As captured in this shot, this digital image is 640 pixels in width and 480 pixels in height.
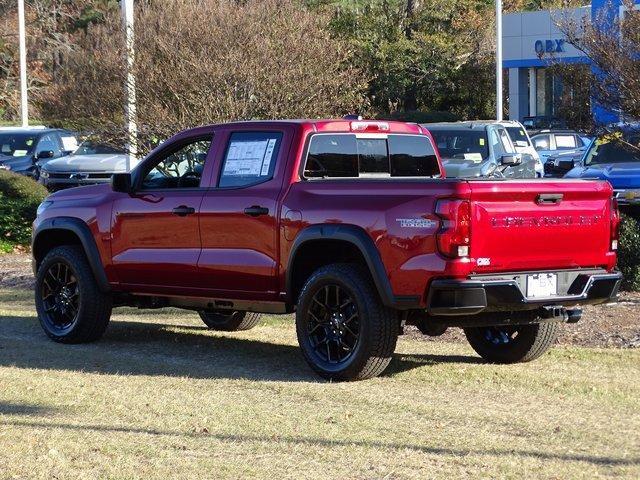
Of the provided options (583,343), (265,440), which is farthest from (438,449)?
(583,343)

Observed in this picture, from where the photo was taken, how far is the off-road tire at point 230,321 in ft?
40.2

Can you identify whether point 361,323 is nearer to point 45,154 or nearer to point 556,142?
point 45,154

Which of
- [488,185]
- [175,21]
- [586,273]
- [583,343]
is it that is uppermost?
[175,21]

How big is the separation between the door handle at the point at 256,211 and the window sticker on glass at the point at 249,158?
0.31 m

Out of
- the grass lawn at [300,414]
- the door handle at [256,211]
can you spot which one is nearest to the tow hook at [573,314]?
the grass lawn at [300,414]

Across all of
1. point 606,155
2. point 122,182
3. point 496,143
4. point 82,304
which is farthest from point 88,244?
point 496,143

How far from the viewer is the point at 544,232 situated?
8.97m

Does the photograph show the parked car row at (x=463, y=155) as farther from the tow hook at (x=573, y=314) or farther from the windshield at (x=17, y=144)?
the tow hook at (x=573, y=314)

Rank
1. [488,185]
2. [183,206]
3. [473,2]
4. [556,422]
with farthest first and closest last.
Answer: [473,2], [183,206], [488,185], [556,422]

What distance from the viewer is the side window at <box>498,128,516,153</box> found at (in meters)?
23.1

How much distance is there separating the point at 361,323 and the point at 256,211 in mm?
1308

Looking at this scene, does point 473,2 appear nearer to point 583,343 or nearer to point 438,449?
point 583,343

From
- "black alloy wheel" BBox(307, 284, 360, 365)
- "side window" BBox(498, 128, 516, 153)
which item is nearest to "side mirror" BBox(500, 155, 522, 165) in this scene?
"side window" BBox(498, 128, 516, 153)

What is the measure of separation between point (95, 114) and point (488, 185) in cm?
1179
